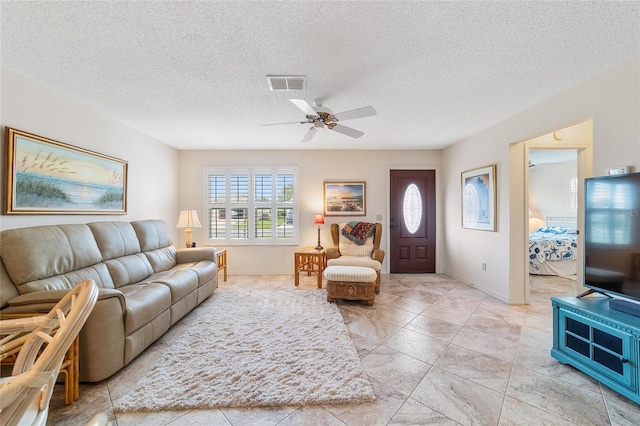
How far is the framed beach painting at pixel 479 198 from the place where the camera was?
141 inches

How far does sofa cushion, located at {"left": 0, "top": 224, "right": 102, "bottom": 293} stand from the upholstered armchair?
113 inches

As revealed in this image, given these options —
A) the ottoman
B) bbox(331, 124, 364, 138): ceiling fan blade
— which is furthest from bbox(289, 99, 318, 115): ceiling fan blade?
the ottoman

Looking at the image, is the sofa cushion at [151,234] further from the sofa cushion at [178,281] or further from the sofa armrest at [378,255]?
the sofa armrest at [378,255]

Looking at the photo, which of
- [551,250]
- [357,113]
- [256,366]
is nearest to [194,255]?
[256,366]

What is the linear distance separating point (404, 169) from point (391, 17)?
3724 mm

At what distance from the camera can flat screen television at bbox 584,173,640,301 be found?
1.74 meters

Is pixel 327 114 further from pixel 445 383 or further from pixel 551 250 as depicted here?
pixel 551 250

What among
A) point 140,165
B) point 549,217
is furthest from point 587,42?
point 549,217

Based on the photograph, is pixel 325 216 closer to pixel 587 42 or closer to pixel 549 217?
pixel 587 42

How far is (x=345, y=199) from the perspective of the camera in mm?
4977

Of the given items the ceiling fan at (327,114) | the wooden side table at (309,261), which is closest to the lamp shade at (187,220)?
the wooden side table at (309,261)

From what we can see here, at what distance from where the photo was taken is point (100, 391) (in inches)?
67.9

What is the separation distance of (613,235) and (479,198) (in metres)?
2.07

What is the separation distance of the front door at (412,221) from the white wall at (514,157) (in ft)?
0.89
